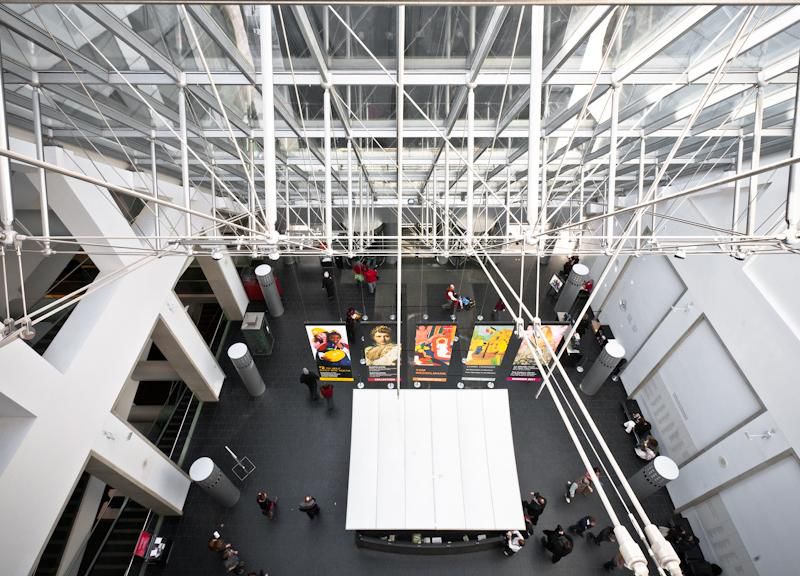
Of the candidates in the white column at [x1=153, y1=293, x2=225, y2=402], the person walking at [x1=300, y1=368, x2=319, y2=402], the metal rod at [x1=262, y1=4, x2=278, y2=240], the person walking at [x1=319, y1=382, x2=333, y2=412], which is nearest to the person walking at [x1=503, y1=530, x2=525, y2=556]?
the person walking at [x1=319, y1=382, x2=333, y2=412]

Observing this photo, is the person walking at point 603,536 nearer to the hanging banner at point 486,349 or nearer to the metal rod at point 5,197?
the hanging banner at point 486,349

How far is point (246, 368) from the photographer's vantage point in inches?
445

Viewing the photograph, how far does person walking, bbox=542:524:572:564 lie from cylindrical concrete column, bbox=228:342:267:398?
8811mm

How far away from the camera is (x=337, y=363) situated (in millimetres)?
10031

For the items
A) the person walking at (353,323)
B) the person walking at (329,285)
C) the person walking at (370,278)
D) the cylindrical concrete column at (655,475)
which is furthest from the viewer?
the person walking at (329,285)

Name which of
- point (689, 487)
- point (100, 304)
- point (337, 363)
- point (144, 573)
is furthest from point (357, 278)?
point (689, 487)

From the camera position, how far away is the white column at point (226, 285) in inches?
511

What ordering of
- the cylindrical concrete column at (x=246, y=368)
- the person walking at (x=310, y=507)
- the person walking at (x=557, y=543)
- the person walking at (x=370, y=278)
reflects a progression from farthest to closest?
1. the person walking at (x=370, y=278)
2. the cylindrical concrete column at (x=246, y=368)
3. the person walking at (x=310, y=507)
4. the person walking at (x=557, y=543)

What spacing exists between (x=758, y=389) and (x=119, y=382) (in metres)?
13.6

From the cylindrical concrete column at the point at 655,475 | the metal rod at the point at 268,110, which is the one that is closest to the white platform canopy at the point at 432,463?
the cylindrical concrete column at the point at 655,475

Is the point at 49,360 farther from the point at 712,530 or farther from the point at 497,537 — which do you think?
the point at 712,530

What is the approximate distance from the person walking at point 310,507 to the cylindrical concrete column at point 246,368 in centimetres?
383

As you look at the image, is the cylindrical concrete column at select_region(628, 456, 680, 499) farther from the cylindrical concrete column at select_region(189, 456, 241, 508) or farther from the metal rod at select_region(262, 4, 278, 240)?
the cylindrical concrete column at select_region(189, 456, 241, 508)

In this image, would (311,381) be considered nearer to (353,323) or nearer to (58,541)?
(353,323)
